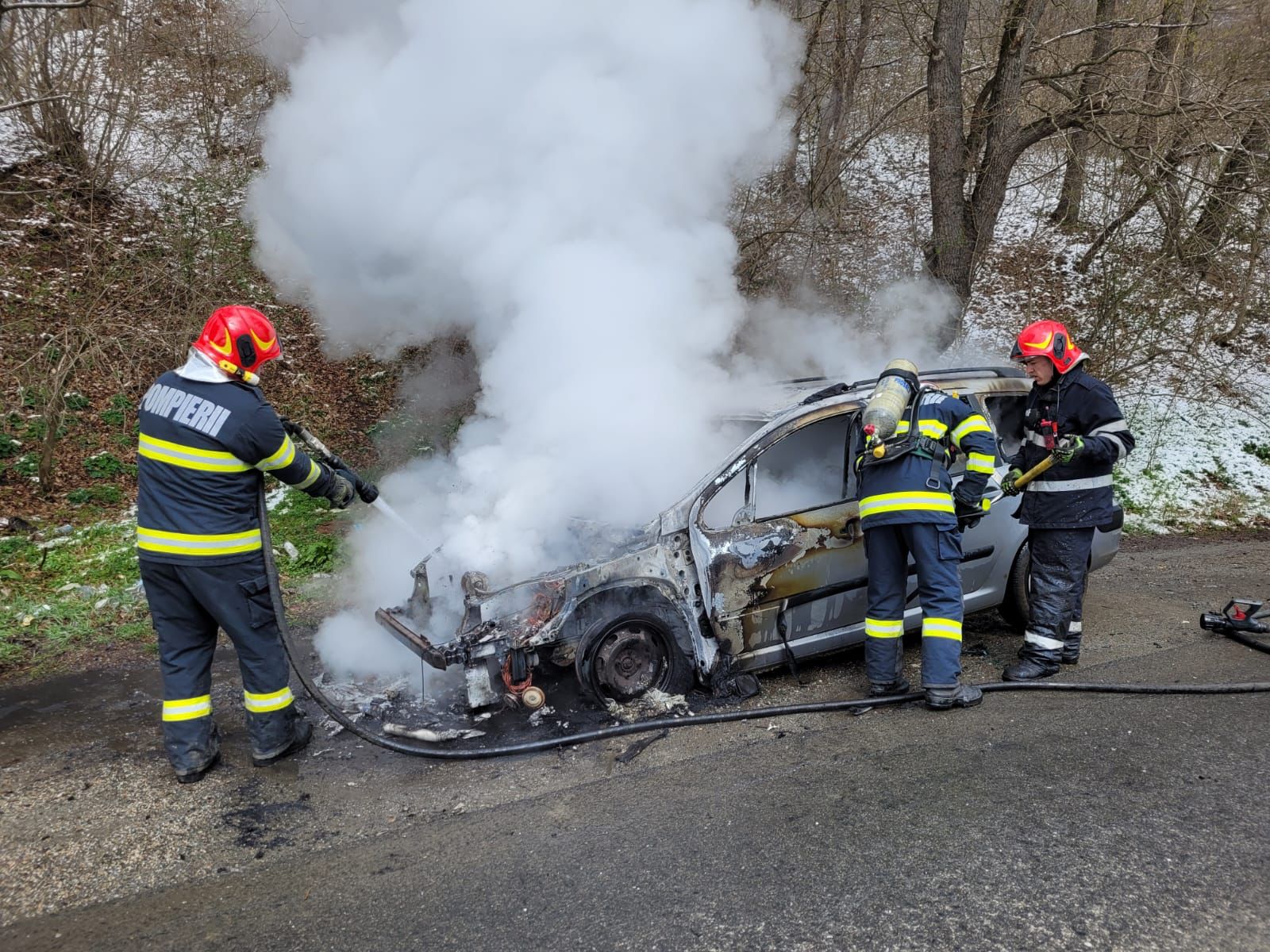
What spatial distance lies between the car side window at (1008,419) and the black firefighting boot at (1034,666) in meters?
1.25

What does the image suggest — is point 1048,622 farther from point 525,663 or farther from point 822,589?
point 525,663

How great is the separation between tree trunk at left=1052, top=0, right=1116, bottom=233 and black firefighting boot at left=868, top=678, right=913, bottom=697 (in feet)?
26.1

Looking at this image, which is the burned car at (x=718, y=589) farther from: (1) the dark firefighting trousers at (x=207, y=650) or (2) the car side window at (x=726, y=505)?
(1) the dark firefighting trousers at (x=207, y=650)

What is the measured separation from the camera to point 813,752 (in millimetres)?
3785

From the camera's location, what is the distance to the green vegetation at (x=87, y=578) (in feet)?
18.3

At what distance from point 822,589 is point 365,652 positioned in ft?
8.60

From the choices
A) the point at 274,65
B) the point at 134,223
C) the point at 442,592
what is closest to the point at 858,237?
the point at 274,65

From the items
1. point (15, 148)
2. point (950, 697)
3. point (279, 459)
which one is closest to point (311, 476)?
point (279, 459)

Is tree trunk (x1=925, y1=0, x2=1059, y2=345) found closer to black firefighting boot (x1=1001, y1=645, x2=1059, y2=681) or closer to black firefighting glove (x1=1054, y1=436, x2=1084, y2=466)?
black firefighting glove (x1=1054, y1=436, x2=1084, y2=466)

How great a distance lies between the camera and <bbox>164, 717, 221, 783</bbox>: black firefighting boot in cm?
372

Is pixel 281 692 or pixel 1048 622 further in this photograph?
pixel 1048 622

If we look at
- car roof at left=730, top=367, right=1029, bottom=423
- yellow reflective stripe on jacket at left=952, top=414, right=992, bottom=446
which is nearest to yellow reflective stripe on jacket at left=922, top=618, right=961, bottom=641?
yellow reflective stripe on jacket at left=952, top=414, right=992, bottom=446

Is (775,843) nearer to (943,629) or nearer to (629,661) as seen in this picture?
(629,661)

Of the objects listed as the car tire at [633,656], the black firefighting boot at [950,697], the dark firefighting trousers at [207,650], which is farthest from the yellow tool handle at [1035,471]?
the dark firefighting trousers at [207,650]
